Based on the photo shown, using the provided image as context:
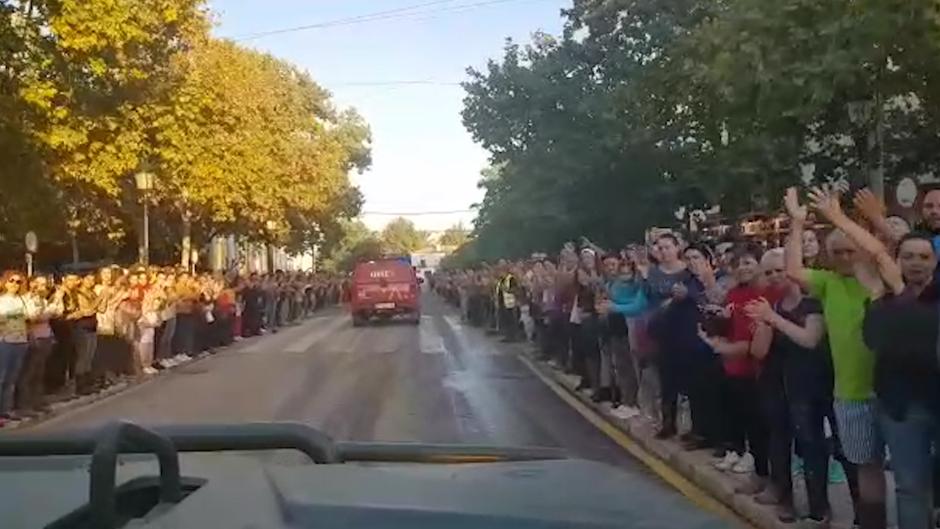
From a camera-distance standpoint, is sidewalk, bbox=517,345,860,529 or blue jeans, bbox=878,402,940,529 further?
sidewalk, bbox=517,345,860,529

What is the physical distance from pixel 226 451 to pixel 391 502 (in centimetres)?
94

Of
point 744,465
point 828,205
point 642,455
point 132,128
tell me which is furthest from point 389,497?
point 132,128

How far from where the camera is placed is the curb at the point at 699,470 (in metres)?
9.01

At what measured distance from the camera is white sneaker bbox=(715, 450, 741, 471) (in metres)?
10.7

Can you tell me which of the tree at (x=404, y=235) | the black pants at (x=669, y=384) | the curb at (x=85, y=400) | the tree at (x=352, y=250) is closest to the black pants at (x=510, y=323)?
the curb at (x=85, y=400)

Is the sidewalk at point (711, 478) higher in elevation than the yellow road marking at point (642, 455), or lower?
higher

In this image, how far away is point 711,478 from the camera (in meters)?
10.4

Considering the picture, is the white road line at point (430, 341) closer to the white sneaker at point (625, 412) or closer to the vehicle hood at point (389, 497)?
the white sneaker at point (625, 412)

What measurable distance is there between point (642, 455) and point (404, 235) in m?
165

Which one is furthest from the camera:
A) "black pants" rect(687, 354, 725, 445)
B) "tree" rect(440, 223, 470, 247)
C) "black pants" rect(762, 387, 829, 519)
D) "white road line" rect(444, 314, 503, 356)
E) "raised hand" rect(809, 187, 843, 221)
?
"tree" rect(440, 223, 470, 247)

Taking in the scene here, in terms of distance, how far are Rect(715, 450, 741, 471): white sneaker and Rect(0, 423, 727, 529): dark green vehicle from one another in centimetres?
813

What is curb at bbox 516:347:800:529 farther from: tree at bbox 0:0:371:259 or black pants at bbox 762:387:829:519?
tree at bbox 0:0:371:259

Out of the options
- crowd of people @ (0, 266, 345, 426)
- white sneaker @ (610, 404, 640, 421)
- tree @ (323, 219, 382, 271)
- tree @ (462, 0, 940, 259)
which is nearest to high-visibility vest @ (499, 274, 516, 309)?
tree @ (462, 0, 940, 259)

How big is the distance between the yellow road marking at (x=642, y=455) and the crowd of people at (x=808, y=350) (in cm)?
28
